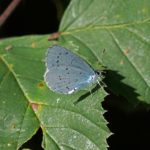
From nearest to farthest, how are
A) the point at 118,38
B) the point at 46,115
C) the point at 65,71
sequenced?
the point at 46,115 < the point at 65,71 < the point at 118,38

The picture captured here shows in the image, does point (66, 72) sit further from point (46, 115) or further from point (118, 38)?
point (118, 38)

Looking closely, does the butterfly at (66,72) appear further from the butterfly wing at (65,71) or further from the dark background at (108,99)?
the dark background at (108,99)

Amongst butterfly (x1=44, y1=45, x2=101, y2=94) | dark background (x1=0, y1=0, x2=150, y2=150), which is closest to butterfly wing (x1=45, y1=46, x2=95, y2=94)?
butterfly (x1=44, y1=45, x2=101, y2=94)

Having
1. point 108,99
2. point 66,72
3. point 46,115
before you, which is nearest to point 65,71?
point 66,72

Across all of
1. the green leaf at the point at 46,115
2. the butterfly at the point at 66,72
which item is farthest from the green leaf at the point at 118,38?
the green leaf at the point at 46,115

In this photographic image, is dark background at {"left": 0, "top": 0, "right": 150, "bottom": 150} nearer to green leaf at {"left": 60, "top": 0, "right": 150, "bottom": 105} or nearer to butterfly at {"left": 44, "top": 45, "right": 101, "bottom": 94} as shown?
green leaf at {"left": 60, "top": 0, "right": 150, "bottom": 105}

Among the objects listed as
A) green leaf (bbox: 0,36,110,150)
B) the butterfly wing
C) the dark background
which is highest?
the butterfly wing

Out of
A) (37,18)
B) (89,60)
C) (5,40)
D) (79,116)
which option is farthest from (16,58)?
(37,18)
